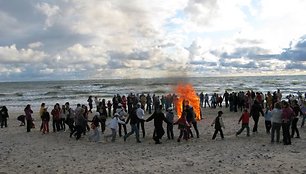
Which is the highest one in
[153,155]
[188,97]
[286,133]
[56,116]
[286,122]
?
[188,97]

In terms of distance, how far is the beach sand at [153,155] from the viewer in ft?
33.4

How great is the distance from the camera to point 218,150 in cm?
1240

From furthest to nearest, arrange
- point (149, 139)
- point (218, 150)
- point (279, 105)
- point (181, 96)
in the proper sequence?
point (181, 96), point (149, 139), point (279, 105), point (218, 150)

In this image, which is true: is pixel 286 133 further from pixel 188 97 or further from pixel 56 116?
pixel 56 116

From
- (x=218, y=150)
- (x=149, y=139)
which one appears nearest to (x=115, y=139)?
(x=149, y=139)

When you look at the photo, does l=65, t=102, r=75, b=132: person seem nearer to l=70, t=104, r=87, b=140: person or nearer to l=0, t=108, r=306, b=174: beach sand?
l=0, t=108, r=306, b=174: beach sand

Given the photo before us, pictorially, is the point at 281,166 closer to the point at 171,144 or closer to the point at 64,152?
the point at 171,144

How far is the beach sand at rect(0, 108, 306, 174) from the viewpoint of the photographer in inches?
400

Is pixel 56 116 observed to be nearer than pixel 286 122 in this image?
No

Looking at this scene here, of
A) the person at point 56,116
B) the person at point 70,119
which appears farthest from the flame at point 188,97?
the person at point 56,116

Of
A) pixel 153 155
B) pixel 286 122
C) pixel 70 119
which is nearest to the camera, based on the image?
pixel 153 155

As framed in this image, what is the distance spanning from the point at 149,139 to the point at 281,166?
653cm

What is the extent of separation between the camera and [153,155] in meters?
12.0

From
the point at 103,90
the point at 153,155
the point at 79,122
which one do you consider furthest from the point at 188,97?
the point at 103,90
